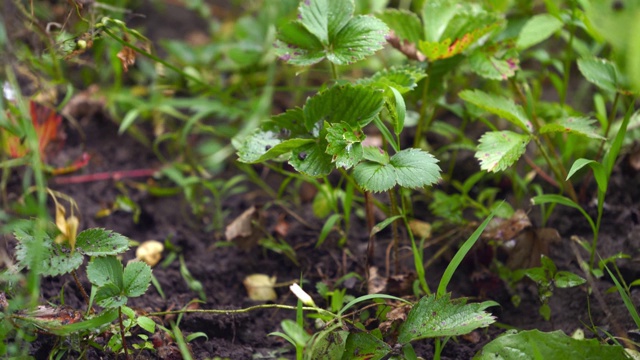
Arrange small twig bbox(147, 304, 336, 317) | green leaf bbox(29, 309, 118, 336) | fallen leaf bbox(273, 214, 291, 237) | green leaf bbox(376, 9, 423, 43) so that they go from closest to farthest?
1. green leaf bbox(29, 309, 118, 336)
2. small twig bbox(147, 304, 336, 317)
3. green leaf bbox(376, 9, 423, 43)
4. fallen leaf bbox(273, 214, 291, 237)

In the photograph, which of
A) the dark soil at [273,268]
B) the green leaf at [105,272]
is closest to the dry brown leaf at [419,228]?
the dark soil at [273,268]

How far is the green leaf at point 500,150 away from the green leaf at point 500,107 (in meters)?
0.04

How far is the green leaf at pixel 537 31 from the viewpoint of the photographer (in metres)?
1.51

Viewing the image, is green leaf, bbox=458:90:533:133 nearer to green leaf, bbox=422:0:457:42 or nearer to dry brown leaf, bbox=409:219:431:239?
green leaf, bbox=422:0:457:42

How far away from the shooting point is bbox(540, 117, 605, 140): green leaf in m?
1.32

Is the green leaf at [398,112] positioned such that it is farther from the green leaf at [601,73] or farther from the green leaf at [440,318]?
the green leaf at [601,73]

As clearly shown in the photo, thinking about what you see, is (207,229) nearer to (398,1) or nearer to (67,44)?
(67,44)

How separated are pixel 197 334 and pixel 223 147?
0.88 m

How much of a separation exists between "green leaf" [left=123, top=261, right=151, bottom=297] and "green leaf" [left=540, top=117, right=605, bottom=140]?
0.94 meters

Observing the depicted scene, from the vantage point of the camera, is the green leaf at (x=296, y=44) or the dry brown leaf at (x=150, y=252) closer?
the green leaf at (x=296, y=44)

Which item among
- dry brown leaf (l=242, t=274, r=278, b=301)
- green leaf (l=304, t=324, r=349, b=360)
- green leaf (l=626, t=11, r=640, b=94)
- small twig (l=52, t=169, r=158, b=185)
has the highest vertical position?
green leaf (l=626, t=11, r=640, b=94)

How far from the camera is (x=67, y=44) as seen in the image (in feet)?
4.53

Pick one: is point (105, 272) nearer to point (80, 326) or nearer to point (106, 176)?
point (80, 326)

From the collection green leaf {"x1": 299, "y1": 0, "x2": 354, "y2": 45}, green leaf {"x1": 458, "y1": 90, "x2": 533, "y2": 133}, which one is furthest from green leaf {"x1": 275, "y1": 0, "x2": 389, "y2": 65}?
green leaf {"x1": 458, "y1": 90, "x2": 533, "y2": 133}
